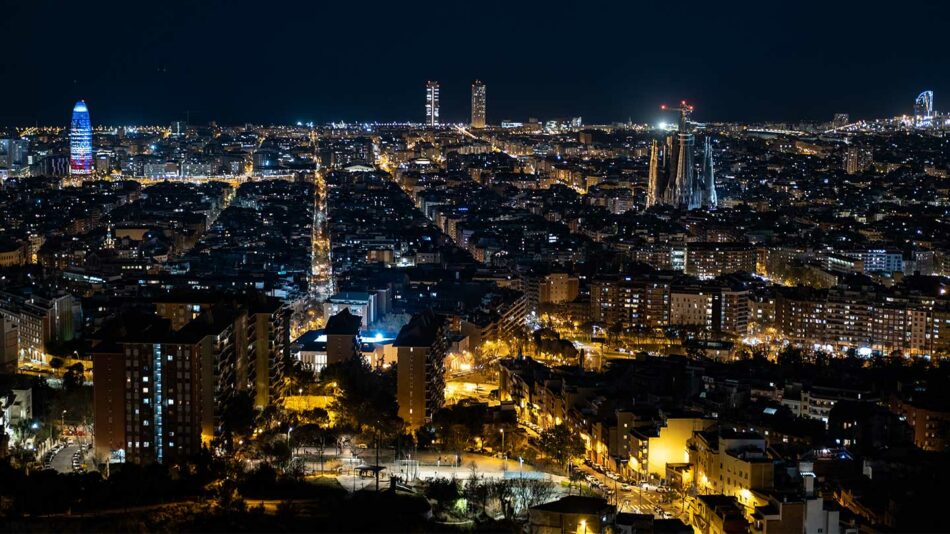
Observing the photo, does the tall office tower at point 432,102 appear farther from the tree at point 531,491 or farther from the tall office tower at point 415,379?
the tree at point 531,491

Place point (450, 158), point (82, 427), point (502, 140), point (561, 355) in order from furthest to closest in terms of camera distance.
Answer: point (502, 140)
point (450, 158)
point (561, 355)
point (82, 427)

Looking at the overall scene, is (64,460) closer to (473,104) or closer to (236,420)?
(236,420)

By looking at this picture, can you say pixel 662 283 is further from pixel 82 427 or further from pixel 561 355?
pixel 82 427

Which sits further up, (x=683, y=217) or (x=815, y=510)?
(x=683, y=217)

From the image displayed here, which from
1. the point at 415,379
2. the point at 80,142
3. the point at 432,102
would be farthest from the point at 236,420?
the point at 432,102

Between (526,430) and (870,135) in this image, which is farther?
(870,135)

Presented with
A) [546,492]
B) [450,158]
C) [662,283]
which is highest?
[450,158]

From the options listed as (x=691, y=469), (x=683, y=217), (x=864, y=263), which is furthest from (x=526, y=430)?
(x=683, y=217)
